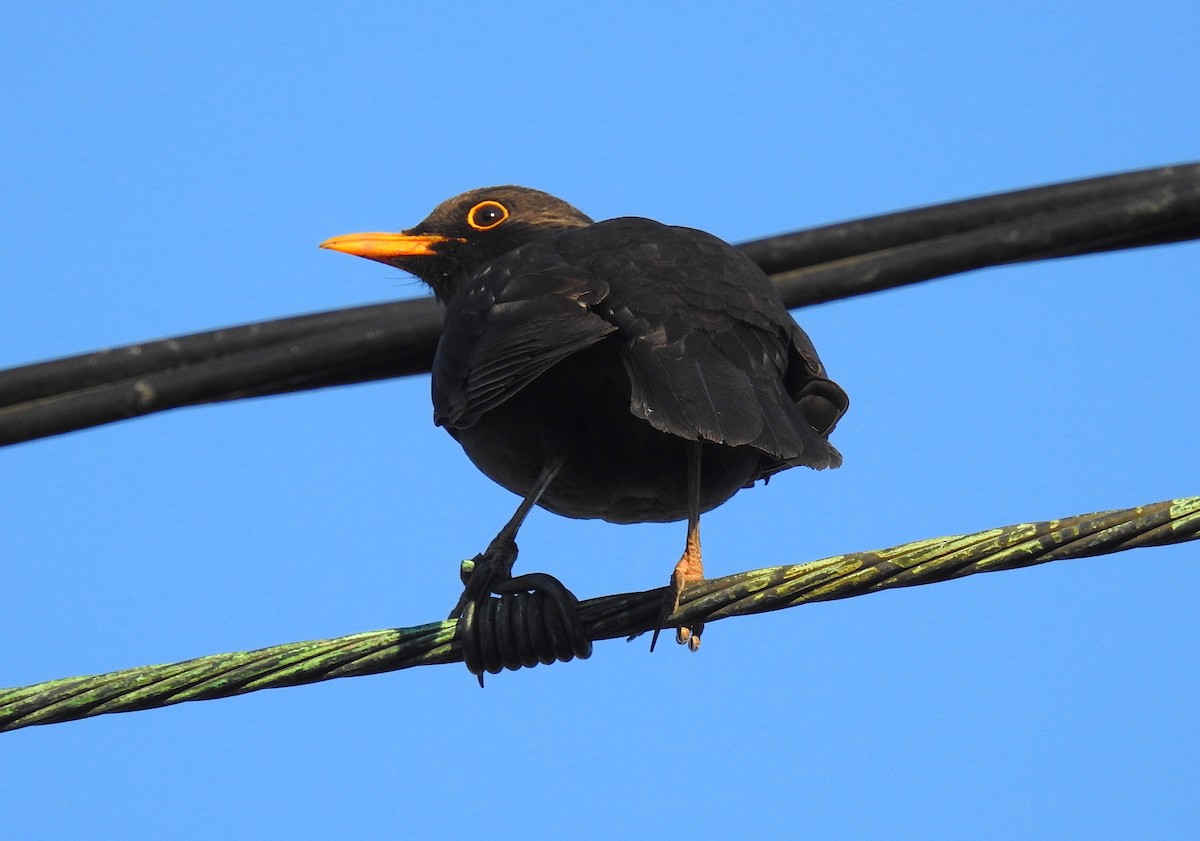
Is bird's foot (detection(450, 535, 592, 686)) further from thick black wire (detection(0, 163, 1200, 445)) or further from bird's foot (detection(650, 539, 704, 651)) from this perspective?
thick black wire (detection(0, 163, 1200, 445))

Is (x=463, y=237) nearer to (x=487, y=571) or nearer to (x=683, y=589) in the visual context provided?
(x=487, y=571)

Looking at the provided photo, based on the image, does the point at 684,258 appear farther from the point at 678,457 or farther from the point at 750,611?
the point at 750,611

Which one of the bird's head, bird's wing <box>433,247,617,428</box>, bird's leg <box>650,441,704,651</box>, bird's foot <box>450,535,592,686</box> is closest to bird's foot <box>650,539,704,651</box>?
bird's leg <box>650,441,704,651</box>

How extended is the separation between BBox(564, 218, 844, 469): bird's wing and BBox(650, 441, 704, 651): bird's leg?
Answer: 1.10 ft

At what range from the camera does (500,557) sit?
19.4ft

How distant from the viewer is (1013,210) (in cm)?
673

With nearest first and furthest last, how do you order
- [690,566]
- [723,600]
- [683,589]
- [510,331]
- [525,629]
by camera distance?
1. [723,600]
2. [683,589]
3. [525,629]
4. [690,566]
5. [510,331]

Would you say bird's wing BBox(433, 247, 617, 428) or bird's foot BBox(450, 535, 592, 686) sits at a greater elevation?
bird's wing BBox(433, 247, 617, 428)

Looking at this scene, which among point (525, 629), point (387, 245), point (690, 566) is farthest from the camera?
point (387, 245)

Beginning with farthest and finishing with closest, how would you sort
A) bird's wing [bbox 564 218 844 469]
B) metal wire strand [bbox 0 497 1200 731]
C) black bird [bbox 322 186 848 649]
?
black bird [bbox 322 186 848 649]
bird's wing [bbox 564 218 844 469]
metal wire strand [bbox 0 497 1200 731]

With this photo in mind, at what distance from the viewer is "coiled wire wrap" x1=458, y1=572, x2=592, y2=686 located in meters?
5.17

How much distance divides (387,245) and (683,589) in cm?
396

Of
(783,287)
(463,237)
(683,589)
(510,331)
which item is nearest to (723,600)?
(683,589)

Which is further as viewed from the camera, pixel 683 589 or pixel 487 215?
pixel 487 215
